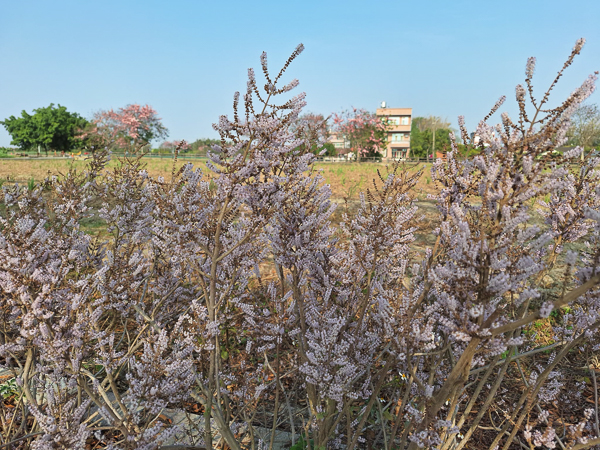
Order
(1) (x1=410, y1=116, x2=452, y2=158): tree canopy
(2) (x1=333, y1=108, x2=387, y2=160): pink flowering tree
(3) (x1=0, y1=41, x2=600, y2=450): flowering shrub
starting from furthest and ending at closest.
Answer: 1. (1) (x1=410, y1=116, x2=452, y2=158): tree canopy
2. (2) (x1=333, y1=108, x2=387, y2=160): pink flowering tree
3. (3) (x1=0, y1=41, x2=600, y2=450): flowering shrub

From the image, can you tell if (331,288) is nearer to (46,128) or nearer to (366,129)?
(366,129)

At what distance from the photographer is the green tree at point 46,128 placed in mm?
52844

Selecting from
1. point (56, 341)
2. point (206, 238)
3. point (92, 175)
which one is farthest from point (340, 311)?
point (92, 175)

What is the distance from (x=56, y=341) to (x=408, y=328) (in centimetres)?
167

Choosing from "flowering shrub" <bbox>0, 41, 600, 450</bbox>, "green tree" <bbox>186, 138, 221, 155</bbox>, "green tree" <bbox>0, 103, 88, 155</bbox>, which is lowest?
"flowering shrub" <bbox>0, 41, 600, 450</bbox>

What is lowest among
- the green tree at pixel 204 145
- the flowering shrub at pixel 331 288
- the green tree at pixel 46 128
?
the flowering shrub at pixel 331 288

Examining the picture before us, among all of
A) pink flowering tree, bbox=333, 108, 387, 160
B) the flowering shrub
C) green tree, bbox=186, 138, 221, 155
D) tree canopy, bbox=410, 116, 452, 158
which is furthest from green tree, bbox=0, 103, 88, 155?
the flowering shrub

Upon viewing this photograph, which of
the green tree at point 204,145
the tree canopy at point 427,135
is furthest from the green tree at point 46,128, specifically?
the tree canopy at point 427,135

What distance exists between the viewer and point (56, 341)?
1.79 m

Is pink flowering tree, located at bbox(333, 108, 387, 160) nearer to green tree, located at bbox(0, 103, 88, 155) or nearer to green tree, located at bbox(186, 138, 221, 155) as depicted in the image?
green tree, located at bbox(186, 138, 221, 155)

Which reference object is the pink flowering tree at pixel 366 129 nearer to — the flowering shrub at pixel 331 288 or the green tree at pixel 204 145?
the green tree at pixel 204 145

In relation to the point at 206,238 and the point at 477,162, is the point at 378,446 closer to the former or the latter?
the point at 206,238

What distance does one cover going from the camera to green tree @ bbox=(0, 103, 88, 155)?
5284cm

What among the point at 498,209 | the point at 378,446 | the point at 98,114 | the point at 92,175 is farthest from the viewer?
the point at 98,114
